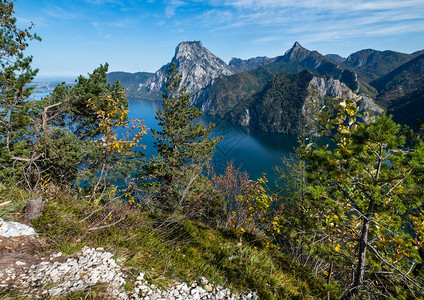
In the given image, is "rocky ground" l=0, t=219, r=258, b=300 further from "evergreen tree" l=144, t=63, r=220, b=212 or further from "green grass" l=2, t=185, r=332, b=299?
"evergreen tree" l=144, t=63, r=220, b=212

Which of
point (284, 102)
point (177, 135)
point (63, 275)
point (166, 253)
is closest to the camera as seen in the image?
point (63, 275)

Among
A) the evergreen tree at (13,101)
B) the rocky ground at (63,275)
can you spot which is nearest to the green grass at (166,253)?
the rocky ground at (63,275)

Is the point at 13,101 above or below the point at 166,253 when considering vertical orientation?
above

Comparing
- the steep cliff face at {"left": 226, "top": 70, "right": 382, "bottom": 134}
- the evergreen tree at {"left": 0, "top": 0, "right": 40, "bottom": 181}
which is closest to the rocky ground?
the evergreen tree at {"left": 0, "top": 0, "right": 40, "bottom": 181}

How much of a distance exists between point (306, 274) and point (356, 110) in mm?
3836

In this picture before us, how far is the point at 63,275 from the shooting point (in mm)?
2355

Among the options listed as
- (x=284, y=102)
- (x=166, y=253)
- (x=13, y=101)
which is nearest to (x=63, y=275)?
(x=166, y=253)

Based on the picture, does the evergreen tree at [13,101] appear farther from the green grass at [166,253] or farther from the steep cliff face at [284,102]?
the steep cliff face at [284,102]

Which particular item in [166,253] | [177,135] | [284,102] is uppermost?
[284,102]

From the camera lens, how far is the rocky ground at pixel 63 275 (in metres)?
2.13

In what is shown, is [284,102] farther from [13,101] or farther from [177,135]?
[13,101]

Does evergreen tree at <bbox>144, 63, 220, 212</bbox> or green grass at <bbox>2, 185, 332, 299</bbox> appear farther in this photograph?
evergreen tree at <bbox>144, 63, 220, 212</bbox>

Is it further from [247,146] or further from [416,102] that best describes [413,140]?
[416,102]

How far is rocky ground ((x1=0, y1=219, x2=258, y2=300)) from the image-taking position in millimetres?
2135
